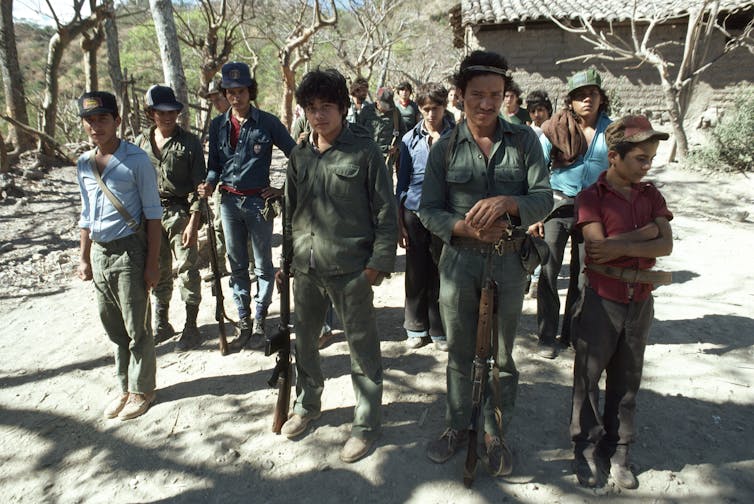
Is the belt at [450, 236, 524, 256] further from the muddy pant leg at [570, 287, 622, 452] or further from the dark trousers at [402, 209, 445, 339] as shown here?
the dark trousers at [402, 209, 445, 339]

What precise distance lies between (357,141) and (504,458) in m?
1.82

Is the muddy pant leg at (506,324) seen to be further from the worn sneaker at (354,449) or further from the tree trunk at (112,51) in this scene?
the tree trunk at (112,51)

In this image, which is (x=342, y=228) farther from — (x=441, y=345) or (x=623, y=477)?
(x=623, y=477)

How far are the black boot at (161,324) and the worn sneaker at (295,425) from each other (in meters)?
1.83

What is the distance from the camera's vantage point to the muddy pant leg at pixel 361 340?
2555mm

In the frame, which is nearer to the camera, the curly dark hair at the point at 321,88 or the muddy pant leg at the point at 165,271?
the curly dark hair at the point at 321,88

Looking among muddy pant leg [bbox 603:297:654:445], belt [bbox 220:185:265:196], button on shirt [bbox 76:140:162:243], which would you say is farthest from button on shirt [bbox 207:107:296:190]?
muddy pant leg [bbox 603:297:654:445]

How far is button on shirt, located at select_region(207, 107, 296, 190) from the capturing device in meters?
3.76

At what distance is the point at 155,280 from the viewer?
10.0 ft

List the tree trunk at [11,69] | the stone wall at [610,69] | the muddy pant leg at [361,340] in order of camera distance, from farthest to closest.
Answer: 1. the stone wall at [610,69]
2. the tree trunk at [11,69]
3. the muddy pant leg at [361,340]

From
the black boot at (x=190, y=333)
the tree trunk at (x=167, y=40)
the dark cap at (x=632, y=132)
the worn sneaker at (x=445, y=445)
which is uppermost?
the tree trunk at (x=167, y=40)

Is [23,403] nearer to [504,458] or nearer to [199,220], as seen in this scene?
[199,220]

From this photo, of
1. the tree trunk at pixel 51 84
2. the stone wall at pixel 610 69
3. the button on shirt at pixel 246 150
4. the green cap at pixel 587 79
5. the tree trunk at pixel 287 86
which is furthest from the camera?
the tree trunk at pixel 287 86

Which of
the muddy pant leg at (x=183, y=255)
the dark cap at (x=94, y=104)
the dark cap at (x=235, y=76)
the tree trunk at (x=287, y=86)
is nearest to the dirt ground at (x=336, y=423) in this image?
the muddy pant leg at (x=183, y=255)
